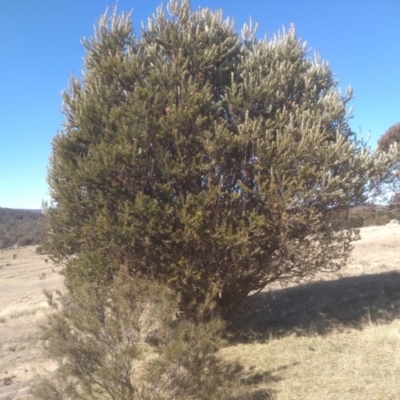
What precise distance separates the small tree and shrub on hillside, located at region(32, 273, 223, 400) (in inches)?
74.8

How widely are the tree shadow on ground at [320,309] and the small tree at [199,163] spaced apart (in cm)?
130

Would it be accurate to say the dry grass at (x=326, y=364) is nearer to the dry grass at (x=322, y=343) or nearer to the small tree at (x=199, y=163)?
→ the dry grass at (x=322, y=343)

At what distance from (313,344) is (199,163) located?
4022 millimetres

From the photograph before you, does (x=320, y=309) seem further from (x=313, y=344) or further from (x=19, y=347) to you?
(x=19, y=347)

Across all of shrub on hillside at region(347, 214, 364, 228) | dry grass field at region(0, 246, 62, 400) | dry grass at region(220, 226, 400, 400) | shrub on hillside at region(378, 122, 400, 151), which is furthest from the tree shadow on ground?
shrub on hillside at region(378, 122, 400, 151)

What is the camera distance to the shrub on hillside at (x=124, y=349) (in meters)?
5.48

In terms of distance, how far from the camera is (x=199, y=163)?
308 inches

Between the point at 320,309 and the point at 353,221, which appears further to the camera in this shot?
the point at 353,221

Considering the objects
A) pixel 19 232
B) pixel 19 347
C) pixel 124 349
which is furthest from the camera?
pixel 19 232

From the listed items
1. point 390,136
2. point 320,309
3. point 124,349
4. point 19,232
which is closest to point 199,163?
point 124,349

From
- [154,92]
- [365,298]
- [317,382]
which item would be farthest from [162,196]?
[365,298]

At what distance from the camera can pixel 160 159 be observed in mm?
7906

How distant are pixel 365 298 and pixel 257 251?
528 cm

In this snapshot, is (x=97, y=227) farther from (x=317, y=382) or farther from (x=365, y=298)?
(x=365, y=298)
